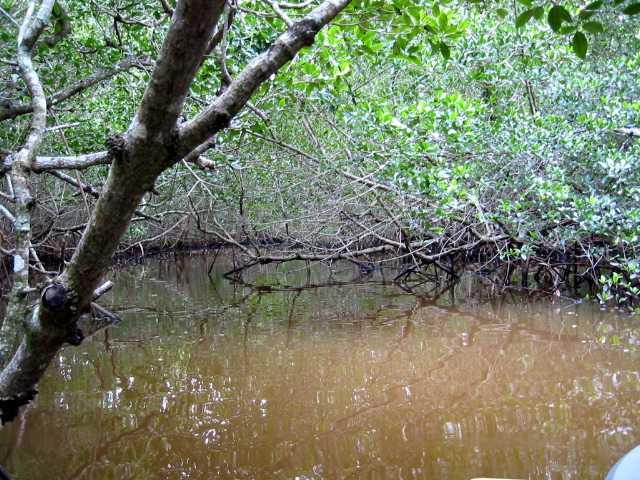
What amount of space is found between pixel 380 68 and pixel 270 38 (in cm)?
280

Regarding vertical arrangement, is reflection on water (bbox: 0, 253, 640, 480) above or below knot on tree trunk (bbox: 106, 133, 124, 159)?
below

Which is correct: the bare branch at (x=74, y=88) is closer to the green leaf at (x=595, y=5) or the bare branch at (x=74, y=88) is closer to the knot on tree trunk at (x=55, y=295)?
the knot on tree trunk at (x=55, y=295)

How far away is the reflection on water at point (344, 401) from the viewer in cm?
234

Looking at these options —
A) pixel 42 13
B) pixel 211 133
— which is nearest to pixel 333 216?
pixel 42 13

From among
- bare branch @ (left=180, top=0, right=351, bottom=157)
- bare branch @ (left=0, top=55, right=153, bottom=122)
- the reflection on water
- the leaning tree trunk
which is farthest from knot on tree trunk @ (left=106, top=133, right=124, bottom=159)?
bare branch @ (left=0, top=55, right=153, bottom=122)

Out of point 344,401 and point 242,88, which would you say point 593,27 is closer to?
point 242,88

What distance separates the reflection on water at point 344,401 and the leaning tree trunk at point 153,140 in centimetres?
113

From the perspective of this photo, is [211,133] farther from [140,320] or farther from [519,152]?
[140,320]

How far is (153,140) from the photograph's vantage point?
123 centimetres

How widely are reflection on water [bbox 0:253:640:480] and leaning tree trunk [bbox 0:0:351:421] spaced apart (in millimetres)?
1131

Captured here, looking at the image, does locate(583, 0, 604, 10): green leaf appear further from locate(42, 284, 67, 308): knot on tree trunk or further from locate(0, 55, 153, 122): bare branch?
locate(0, 55, 153, 122): bare branch

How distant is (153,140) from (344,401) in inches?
88.6

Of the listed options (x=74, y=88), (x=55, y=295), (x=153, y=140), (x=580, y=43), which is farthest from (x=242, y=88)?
(x=74, y=88)

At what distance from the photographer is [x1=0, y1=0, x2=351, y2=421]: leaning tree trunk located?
44.3 inches
